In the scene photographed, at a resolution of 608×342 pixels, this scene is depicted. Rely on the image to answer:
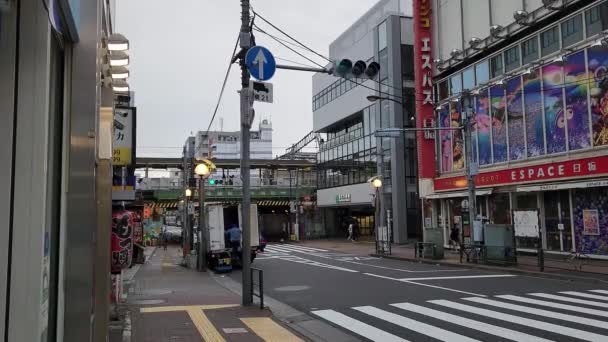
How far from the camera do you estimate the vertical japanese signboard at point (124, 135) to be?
11.3 m

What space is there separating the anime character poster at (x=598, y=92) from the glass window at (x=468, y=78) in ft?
28.8

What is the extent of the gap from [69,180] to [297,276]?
58.8 ft

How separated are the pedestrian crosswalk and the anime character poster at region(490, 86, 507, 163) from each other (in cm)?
1487

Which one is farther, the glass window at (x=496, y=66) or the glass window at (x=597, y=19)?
the glass window at (x=496, y=66)

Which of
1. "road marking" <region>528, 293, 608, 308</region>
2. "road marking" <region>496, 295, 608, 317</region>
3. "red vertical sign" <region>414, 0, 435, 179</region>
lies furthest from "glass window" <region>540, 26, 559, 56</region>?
"road marking" <region>496, 295, 608, 317</region>

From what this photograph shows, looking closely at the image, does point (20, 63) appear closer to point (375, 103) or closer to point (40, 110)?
point (40, 110)

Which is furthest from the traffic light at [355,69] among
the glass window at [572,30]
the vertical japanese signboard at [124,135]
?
the glass window at [572,30]

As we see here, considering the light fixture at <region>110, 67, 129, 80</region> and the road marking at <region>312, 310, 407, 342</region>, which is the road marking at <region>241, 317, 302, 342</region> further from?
the light fixture at <region>110, 67, 129, 80</region>

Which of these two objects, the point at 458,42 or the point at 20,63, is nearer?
the point at 20,63

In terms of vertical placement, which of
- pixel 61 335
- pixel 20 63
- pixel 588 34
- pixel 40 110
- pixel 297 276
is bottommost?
pixel 297 276

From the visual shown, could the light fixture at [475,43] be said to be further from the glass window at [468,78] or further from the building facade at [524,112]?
the glass window at [468,78]

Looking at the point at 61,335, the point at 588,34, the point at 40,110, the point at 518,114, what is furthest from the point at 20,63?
the point at 518,114

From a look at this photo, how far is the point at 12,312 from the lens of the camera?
7.89 ft

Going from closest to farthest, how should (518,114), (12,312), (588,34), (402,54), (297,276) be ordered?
1. (12,312)
2. (297,276)
3. (588,34)
4. (518,114)
5. (402,54)
